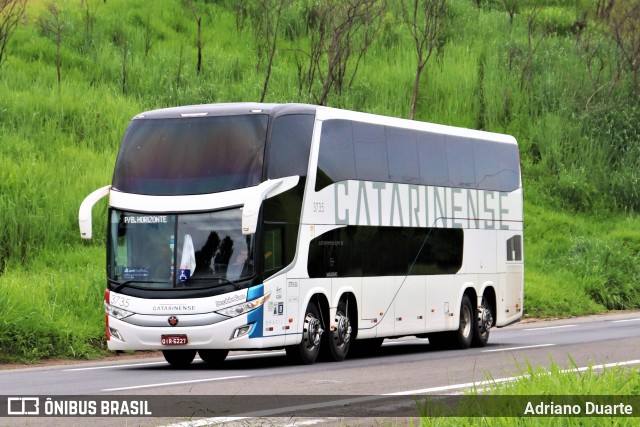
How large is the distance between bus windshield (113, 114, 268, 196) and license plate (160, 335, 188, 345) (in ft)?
6.87

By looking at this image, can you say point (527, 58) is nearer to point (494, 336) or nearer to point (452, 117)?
point (452, 117)

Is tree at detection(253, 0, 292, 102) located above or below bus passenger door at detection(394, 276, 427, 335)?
above

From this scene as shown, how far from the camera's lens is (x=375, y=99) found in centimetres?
4391

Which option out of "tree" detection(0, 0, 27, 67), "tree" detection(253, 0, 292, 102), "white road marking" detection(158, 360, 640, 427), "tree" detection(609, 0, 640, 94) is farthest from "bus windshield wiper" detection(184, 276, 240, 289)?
"tree" detection(609, 0, 640, 94)

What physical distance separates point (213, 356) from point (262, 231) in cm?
275

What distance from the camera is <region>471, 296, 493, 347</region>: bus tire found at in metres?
25.4

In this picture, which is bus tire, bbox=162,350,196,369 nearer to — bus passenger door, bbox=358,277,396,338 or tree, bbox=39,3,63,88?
bus passenger door, bbox=358,277,396,338

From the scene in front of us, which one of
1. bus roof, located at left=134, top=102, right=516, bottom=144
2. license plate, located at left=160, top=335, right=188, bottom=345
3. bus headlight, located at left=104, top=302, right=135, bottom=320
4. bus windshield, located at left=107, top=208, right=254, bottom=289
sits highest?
bus roof, located at left=134, top=102, right=516, bottom=144

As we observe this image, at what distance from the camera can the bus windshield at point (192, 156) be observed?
63.5ft

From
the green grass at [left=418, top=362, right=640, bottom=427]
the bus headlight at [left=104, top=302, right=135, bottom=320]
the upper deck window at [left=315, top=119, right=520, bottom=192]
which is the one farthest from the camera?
the upper deck window at [left=315, top=119, right=520, bottom=192]

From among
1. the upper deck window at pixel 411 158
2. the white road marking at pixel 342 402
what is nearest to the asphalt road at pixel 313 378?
the white road marking at pixel 342 402

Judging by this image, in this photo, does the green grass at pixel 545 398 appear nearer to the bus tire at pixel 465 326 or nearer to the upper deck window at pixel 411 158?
the upper deck window at pixel 411 158

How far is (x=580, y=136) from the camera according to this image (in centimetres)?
4569

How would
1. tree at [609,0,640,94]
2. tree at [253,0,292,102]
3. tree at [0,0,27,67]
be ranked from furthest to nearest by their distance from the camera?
tree at [609,0,640,94], tree at [253,0,292,102], tree at [0,0,27,67]
